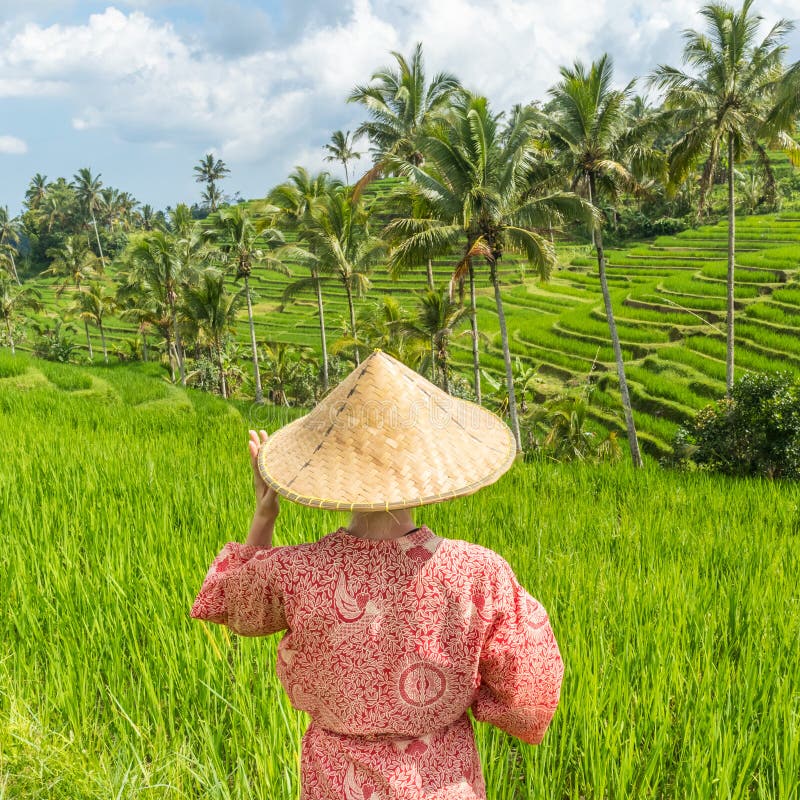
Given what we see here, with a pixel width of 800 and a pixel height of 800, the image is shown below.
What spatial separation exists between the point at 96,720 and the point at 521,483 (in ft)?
16.7

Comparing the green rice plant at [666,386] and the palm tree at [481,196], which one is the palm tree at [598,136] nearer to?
the palm tree at [481,196]

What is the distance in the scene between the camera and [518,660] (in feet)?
3.24

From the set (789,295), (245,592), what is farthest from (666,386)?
(245,592)

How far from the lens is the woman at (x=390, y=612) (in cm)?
98

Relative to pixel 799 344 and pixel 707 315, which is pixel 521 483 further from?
pixel 707 315

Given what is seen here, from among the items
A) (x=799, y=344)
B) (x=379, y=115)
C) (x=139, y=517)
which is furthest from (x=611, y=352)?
(x=139, y=517)

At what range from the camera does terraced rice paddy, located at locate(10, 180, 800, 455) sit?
17109 mm

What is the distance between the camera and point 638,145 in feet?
40.7

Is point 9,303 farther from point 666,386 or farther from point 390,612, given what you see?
point 390,612

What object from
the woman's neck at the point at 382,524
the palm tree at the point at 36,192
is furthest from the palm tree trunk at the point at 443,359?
the palm tree at the point at 36,192

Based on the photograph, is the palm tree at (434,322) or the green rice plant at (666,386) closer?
the palm tree at (434,322)

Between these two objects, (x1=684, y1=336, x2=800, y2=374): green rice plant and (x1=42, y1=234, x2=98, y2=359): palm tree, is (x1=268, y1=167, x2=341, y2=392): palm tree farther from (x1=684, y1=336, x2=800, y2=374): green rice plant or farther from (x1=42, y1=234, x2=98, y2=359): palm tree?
(x1=42, y1=234, x2=98, y2=359): palm tree

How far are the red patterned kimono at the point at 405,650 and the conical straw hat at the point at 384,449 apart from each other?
0.28 feet

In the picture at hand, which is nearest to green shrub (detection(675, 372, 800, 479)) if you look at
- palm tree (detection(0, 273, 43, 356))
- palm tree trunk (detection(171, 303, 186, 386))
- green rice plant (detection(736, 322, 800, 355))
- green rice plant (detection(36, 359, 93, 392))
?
green rice plant (detection(736, 322, 800, 355))
